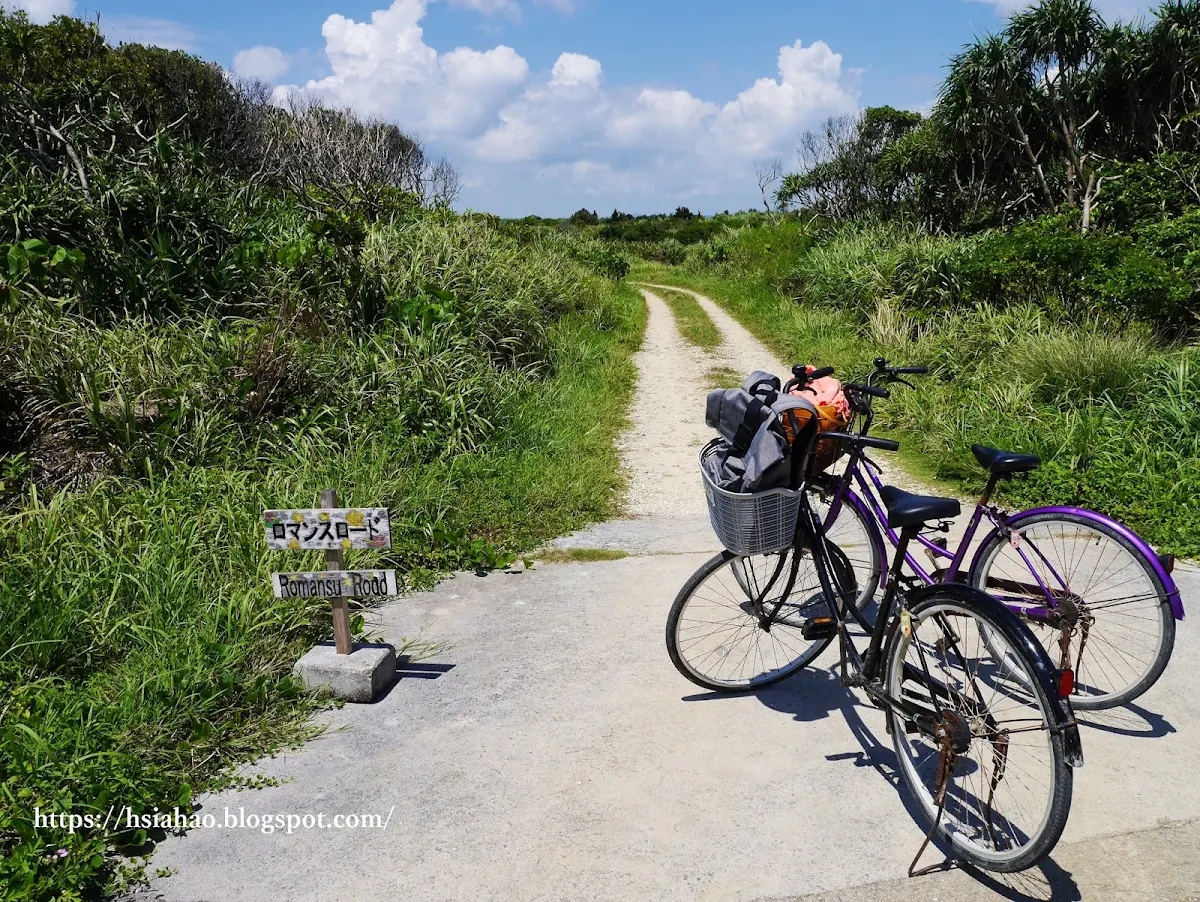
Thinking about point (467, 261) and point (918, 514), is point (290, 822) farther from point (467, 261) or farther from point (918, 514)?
point (467, 261)

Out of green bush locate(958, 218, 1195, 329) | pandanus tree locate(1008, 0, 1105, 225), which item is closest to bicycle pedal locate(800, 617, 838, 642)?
green bush locate(958, 218, 1195, 329)

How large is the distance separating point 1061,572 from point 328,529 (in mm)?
3282

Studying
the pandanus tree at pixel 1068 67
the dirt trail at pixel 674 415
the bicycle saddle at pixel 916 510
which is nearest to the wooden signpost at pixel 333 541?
the bicycle saddle at pixel 916 510

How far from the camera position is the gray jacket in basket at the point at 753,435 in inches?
118

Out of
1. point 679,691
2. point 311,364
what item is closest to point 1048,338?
point 679,691

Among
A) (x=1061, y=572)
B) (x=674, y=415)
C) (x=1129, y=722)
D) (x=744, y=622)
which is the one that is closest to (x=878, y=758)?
(x=744, y=622)

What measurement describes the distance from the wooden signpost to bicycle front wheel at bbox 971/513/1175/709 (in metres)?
2.52

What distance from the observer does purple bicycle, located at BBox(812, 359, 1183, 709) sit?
306cm

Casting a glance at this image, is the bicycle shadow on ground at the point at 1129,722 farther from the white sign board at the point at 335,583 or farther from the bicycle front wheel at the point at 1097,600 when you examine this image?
the white sign board at the point at 335,583

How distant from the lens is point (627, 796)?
296cm

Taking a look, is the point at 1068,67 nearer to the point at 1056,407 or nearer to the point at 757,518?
the point at 1056,407

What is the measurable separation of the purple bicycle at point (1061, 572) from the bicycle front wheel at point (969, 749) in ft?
1.21

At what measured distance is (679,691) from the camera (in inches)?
145

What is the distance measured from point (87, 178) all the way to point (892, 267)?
427 inches
